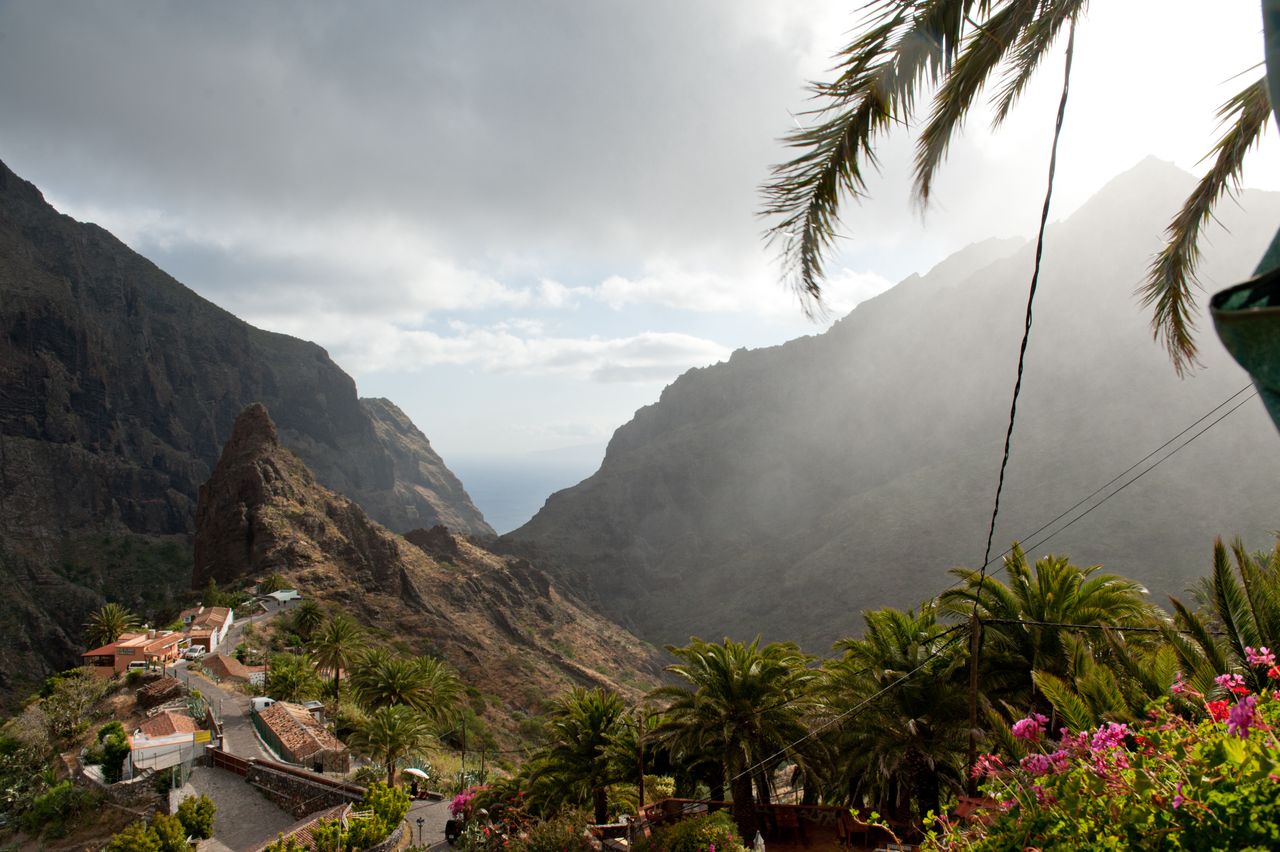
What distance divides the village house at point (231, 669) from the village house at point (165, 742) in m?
12.1

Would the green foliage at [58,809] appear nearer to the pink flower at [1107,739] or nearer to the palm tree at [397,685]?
the palm tree at [397,685]

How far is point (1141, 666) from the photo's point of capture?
28.8 feet

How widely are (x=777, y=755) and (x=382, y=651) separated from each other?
22.8m

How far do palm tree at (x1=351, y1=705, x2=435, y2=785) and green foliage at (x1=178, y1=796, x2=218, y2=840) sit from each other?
6.53 m

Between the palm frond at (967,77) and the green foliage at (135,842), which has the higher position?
the palm frond at (967,77)

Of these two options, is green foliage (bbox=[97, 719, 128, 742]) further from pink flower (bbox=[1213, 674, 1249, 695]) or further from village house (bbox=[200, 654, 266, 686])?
pink flower (bbox=[1213, 674, 1249, 695])

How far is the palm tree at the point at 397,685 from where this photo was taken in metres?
31.0

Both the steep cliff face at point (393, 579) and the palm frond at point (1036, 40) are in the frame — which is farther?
the steep cliff face at point (393, 579)

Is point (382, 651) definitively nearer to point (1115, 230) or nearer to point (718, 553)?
point (718, 553)

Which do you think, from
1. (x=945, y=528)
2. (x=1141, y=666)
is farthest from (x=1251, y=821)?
(x=945, y=528)

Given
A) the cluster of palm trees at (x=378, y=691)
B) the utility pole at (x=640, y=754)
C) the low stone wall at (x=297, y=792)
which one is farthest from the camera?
the cluster of palm trees at (x=378, y=691)

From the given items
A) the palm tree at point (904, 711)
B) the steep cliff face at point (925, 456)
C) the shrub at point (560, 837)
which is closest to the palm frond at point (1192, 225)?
the palm tree at point (904, 711)

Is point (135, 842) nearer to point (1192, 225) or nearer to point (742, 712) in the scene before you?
point (742, 712)

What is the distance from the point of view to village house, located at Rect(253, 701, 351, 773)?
27.9 meters
